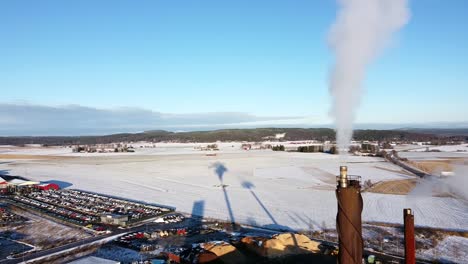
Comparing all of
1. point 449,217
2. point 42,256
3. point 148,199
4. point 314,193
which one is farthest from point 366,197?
point 42,256

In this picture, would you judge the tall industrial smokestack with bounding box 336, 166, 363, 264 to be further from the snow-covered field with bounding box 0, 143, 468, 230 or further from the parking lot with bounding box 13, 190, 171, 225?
the parking lot with bounding box 13, 190, 171, 225

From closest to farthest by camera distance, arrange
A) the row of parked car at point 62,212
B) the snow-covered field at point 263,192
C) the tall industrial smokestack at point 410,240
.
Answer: the tall industrial smokestack at point 410,240 < the row of parked car at point 62,212 < the snow-covered field at point 263,192

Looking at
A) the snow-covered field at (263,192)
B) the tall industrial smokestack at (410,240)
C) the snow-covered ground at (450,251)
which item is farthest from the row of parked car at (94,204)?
the tall industrial smokestack at (410,240)

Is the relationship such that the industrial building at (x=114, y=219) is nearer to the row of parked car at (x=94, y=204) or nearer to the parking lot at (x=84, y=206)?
the parking lot at (x=84, y=206)

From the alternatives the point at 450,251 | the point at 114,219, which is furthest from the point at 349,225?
the point at 114,219

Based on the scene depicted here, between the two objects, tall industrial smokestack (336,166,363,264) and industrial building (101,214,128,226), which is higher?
tall industrial smokestack (336,166,363,264)

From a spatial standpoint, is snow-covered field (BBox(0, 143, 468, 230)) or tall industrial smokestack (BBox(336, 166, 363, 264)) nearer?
tall industrial smokestack (BBox(336, 166, 363, 264))

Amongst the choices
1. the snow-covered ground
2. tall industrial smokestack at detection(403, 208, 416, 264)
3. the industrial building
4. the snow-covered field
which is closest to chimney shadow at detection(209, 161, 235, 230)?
the snow-covered field

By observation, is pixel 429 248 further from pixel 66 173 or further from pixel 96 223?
pixel 66 173

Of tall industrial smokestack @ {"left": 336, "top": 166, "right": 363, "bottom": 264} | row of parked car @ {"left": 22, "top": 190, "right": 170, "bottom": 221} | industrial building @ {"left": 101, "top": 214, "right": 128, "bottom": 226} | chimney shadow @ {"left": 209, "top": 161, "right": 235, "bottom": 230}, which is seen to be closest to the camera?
tall industrial smokestack @ {"left": 336, "top": 166, "right": 363, "bottom": 264}
